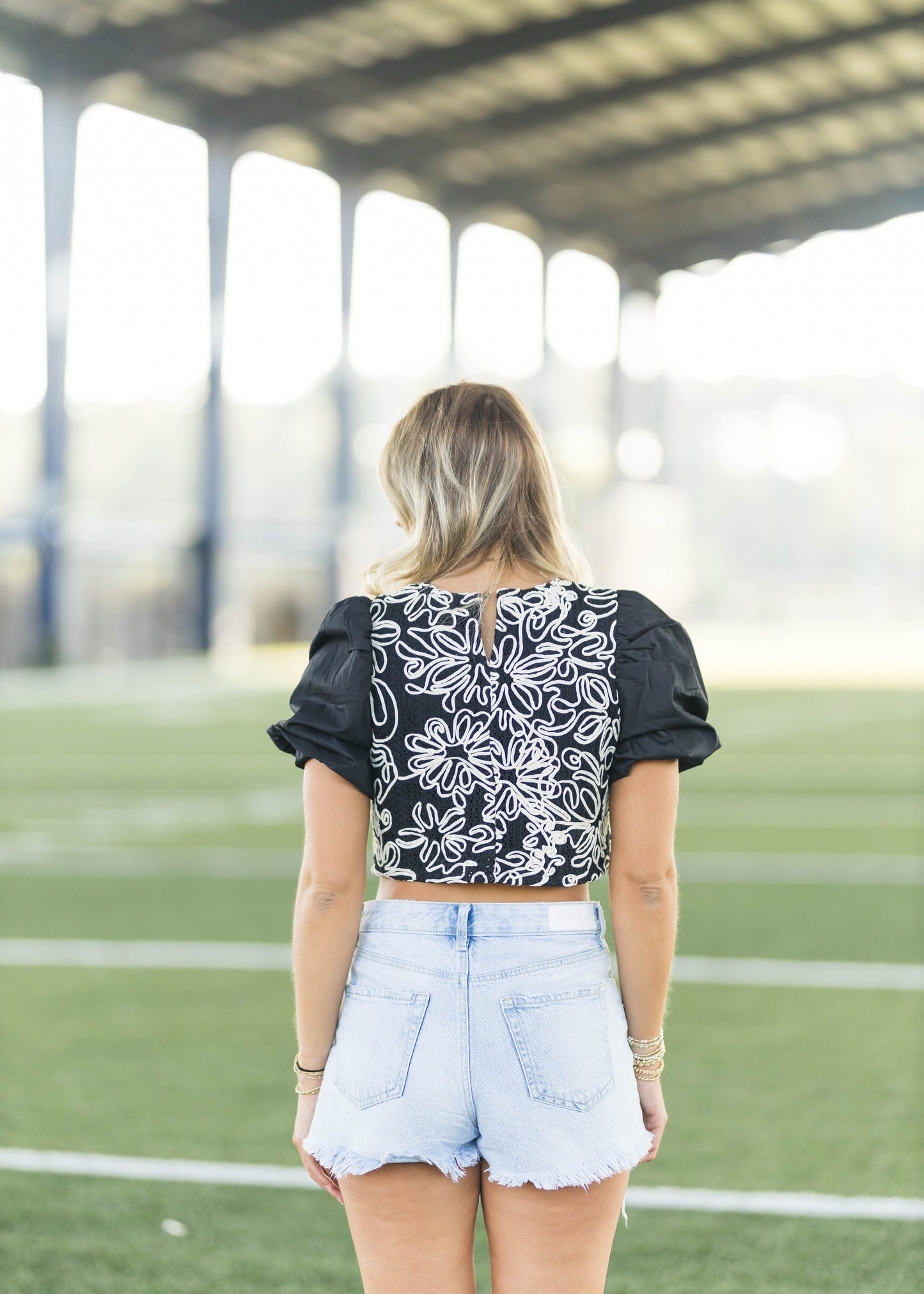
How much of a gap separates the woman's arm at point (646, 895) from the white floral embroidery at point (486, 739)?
0.06m

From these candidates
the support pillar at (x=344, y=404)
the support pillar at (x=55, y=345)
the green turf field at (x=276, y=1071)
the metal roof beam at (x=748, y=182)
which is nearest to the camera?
the green turf field at (x=276, y=1071)

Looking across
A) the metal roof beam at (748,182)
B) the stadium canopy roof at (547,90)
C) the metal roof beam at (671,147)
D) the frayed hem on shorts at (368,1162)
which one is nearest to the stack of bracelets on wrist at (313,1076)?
the frayed hem on shorts at (368,1162)

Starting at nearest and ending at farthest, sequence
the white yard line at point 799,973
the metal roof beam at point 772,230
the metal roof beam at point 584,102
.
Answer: the white yard line at point 799,973
the metal roof beam at point 584,102
the metal roof beam at point 772,230

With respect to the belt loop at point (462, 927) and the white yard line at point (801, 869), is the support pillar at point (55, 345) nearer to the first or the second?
the white yard line at point (801, 869)

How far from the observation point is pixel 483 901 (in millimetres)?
1988

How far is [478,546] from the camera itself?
207cm

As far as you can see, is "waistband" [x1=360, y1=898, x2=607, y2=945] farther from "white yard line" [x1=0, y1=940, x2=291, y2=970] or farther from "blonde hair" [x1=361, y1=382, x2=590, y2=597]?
"white yard line" [x1=0, y1=940, x2=291, y2=970]

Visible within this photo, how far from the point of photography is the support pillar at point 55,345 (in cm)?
2742

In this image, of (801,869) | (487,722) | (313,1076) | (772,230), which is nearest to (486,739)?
(487,722)

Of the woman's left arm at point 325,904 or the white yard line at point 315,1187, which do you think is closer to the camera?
the woman's left arm at point 325,904

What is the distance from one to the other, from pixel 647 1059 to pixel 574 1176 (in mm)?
217

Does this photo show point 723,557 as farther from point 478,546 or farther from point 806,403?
point 478,546

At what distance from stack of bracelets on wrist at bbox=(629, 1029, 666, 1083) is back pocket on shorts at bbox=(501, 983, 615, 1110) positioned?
12cm

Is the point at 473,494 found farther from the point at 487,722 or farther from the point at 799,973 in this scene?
the point at 799,973
